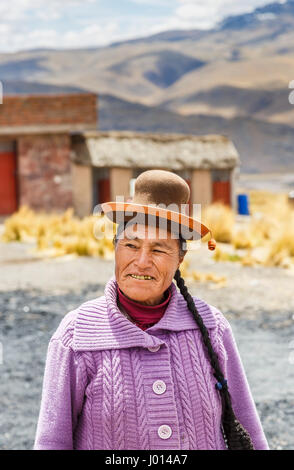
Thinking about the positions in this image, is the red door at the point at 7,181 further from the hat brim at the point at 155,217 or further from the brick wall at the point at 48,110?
the hat brim at the point at 155,217

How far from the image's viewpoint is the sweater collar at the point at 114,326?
7.86 feet

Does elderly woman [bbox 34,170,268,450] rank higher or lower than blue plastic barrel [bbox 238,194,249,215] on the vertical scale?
higher

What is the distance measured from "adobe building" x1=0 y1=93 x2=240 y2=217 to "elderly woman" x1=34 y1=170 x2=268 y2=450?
58.9ft

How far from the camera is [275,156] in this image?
8388 centimetres

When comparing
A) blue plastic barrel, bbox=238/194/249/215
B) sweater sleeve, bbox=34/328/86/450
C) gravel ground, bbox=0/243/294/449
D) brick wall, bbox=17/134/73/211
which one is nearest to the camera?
sweater sleeve, bbox=34/328/86/450

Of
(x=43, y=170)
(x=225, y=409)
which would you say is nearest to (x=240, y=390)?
(x=225, y=409)

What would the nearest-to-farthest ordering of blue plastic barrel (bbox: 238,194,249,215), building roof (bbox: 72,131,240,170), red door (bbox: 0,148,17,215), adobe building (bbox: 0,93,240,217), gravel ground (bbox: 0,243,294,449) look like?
gravel ground (bbox: 0,243,294,449), adobe building (bbox: 0,93,240,217), red door (bbox: 0,148,17,215), building roof (bbox: 72,131,240,170), blue plastic barrel (bbox: 238,194,249,215)

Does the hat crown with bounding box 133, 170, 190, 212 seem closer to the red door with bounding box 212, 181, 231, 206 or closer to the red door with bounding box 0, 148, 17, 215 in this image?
the red door with bounding box 0, 148, 17, 215

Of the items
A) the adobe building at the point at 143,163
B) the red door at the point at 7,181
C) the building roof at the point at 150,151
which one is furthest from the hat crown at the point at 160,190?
the red door at the point at 7,181

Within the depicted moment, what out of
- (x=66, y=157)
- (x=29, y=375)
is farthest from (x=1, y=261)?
(x=66, y=157)

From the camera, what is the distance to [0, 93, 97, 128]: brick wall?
20.6m

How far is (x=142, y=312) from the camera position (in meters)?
2.48

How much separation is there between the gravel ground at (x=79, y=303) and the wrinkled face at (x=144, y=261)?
3.38 metres

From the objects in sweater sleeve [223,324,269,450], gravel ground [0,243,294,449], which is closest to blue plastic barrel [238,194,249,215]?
gravel ground [0,243,294,449]
